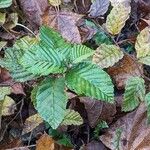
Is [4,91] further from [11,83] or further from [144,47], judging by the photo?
[144,47]

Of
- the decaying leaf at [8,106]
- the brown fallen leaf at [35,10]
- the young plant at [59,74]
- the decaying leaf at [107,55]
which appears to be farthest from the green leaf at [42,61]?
the brown fallen leaf at [35,10]

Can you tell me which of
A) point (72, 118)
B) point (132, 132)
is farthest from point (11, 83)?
point (132, 132)

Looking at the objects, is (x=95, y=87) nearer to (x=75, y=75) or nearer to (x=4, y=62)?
(x=75, y=75)

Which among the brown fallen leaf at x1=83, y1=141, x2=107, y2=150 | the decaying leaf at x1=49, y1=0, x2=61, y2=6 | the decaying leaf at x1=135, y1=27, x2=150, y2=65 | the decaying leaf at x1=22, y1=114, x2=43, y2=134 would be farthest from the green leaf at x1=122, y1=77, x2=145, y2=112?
the decaying leaf at x1=49, y1=0, x2=61, y2=6

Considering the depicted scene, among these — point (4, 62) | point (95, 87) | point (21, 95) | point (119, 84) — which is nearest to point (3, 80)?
point (21, 95)

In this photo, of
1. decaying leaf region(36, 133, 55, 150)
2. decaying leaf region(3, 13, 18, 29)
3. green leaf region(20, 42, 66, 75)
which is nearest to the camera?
green leaf region(20, 42, 66, 75)

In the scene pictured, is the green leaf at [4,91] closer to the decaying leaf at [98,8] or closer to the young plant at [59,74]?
the young plant at [59,74]

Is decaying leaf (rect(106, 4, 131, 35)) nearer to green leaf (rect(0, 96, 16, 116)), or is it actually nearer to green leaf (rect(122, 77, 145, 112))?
green leaf (rect(122, 77, 145, 112))
